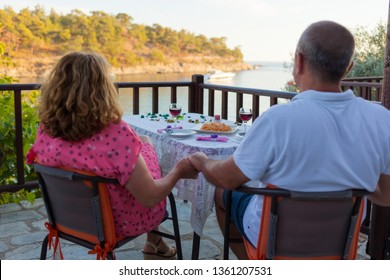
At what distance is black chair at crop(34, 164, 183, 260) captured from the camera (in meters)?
1.80

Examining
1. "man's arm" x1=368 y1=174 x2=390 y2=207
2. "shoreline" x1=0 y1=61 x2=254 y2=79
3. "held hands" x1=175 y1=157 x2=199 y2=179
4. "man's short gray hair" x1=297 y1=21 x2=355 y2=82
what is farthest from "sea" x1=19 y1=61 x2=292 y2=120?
"man's arm" x1=368 y1=174 x2=390 y2=207

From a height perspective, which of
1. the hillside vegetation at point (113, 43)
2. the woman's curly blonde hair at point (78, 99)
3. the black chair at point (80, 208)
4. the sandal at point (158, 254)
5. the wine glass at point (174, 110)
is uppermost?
the hillside vegetation at point (113, 43)

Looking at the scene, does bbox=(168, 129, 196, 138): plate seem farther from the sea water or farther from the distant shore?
the distant shore

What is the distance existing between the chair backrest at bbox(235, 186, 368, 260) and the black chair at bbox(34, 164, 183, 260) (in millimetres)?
588

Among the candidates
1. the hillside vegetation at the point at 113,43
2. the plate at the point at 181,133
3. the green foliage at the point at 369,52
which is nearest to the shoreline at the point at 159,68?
the hillside vegetation at the point at 113,43

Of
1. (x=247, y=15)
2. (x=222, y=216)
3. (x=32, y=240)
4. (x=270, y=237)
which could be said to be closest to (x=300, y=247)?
(x=270, y=237)

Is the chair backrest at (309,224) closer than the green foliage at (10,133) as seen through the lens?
Yes

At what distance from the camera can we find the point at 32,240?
3.11 metres

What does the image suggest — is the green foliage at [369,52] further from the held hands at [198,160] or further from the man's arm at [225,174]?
the man's arm at [225,174]

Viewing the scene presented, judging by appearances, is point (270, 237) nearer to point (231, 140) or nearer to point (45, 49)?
point (231, 140)

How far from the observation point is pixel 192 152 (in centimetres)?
241

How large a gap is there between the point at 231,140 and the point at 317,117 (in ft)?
3.45

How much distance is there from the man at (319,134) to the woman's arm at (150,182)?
38 centimetres

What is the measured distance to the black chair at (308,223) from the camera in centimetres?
154
